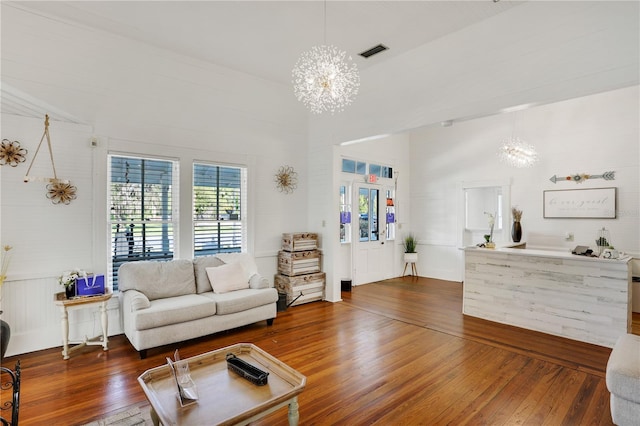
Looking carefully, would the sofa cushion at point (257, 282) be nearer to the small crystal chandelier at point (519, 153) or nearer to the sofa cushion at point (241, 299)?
the sofa cushion at point (241, 299)

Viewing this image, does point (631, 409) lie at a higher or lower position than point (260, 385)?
lower

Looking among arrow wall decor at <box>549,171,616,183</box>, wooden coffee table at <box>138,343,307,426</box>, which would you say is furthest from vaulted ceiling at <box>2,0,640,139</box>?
wooden coffee table at <box>138,343,307,426</box>

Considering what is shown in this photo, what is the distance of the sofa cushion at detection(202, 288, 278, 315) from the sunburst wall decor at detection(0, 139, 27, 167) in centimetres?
248

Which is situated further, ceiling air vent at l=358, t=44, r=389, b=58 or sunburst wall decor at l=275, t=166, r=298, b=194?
sunburst wall decor at l=275, t=166, r=298, b=194

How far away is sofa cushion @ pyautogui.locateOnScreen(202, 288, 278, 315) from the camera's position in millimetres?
3867

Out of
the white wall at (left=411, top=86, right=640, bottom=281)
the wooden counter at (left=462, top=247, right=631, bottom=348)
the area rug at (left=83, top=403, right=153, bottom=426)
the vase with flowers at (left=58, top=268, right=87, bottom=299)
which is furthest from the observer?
the white wall at (left=411, top=86, right=640, bottom=281)

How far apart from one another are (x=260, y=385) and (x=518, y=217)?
555cm

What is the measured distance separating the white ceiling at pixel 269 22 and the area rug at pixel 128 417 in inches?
153

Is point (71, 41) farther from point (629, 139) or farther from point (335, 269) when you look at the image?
point (629, 139)

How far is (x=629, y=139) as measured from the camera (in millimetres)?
5074

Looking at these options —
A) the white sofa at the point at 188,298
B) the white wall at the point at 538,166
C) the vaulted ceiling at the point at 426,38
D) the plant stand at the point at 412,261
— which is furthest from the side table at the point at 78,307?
the plant stand at the point at 412,261

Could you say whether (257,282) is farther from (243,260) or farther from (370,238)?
(370,238)

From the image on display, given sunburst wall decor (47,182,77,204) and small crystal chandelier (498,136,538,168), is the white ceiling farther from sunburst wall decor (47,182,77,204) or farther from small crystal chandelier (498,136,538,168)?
small crystal chandelier (498,136,538,168)

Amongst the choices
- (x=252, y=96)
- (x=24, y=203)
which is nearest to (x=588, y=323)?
(x=252, y=96)
